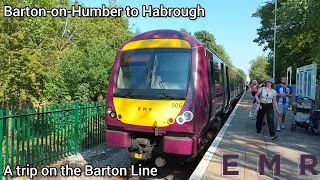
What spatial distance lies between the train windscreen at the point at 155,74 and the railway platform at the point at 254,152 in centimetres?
155

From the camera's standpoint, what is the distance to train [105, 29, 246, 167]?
5.69 metres

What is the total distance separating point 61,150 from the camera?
7.50 m

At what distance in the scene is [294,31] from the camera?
27750 mm

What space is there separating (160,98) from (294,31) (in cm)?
2580

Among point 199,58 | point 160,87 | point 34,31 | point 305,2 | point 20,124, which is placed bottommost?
point 20,124

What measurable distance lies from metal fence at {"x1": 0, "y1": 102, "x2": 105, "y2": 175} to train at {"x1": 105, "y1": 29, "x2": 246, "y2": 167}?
5.63ft

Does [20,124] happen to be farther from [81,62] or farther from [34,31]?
[34,31]

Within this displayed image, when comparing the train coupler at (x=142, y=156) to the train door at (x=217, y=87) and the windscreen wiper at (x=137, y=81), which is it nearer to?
the windscreen wiper at (x=137, y=81)

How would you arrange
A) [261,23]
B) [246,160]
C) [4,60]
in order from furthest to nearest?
1. [261,23]
2. [4,60]
3. [246,160]

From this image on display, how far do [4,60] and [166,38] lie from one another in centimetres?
1103

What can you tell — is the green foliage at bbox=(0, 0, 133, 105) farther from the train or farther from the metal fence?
the train

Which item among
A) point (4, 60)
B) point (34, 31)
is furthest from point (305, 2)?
point (4, 60)

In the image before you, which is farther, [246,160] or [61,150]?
[61,150]

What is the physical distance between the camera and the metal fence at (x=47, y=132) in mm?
5980
